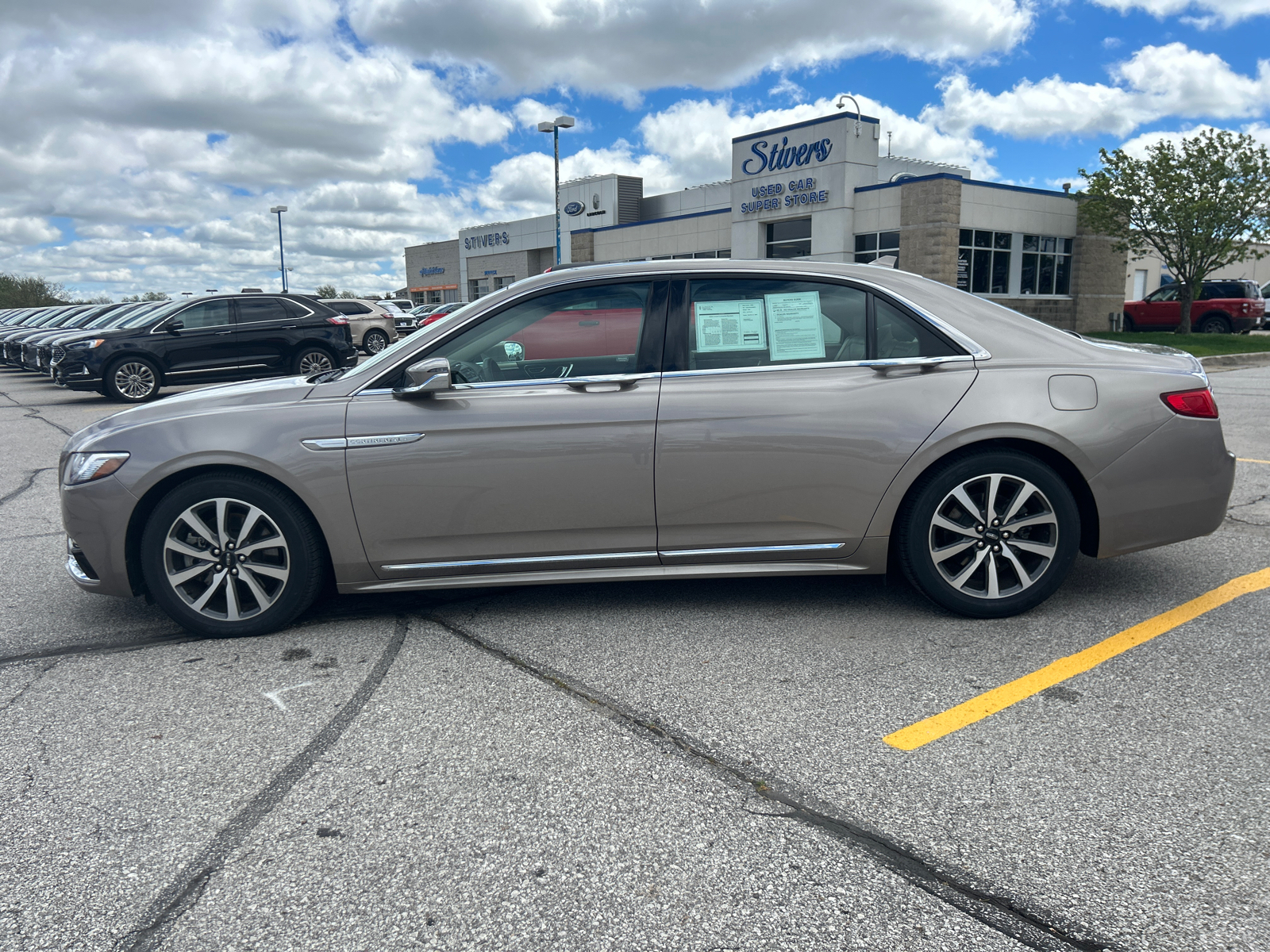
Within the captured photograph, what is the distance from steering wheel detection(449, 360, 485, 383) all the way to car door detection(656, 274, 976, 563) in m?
0.81

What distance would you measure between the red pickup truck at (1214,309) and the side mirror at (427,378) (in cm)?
3142

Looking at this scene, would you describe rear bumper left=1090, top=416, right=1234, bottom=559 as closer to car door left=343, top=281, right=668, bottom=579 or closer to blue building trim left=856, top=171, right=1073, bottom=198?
car door left=343, top=281, right=668, bottom=579

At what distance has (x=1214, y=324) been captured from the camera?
2927 centimetres

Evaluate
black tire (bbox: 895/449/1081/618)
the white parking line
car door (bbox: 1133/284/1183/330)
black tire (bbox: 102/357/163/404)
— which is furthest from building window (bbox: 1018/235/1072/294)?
the white parking line

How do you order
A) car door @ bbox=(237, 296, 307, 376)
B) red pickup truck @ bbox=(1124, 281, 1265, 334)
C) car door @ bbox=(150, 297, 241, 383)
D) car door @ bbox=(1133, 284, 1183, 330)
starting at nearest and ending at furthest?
car door @ bbox=(150, 297, 241, 383)
car door @ bbox=(237, 296, 307, 376)
red pickup truck @ bbox=(1124, 281, 1265, 334)
car door @ bbox=(1133, 284, 1183, 330)

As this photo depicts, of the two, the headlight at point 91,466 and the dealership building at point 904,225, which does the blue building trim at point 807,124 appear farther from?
the headlight at point 91,466

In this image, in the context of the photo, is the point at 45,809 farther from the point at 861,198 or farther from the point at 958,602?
the point at 861,198

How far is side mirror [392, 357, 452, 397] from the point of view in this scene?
3.80m

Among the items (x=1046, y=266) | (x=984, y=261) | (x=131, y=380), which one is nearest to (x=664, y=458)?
(x=131, y=380)

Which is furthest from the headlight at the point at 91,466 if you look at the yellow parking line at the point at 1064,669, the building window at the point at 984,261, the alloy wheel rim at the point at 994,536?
the building window at the point at 984,261

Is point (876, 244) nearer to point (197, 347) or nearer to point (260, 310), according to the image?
point (260, 310)

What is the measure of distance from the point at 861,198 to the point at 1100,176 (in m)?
7.18

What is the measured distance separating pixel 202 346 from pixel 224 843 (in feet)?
47.5

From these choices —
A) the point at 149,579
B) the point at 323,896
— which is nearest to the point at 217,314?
the point at 149,579
